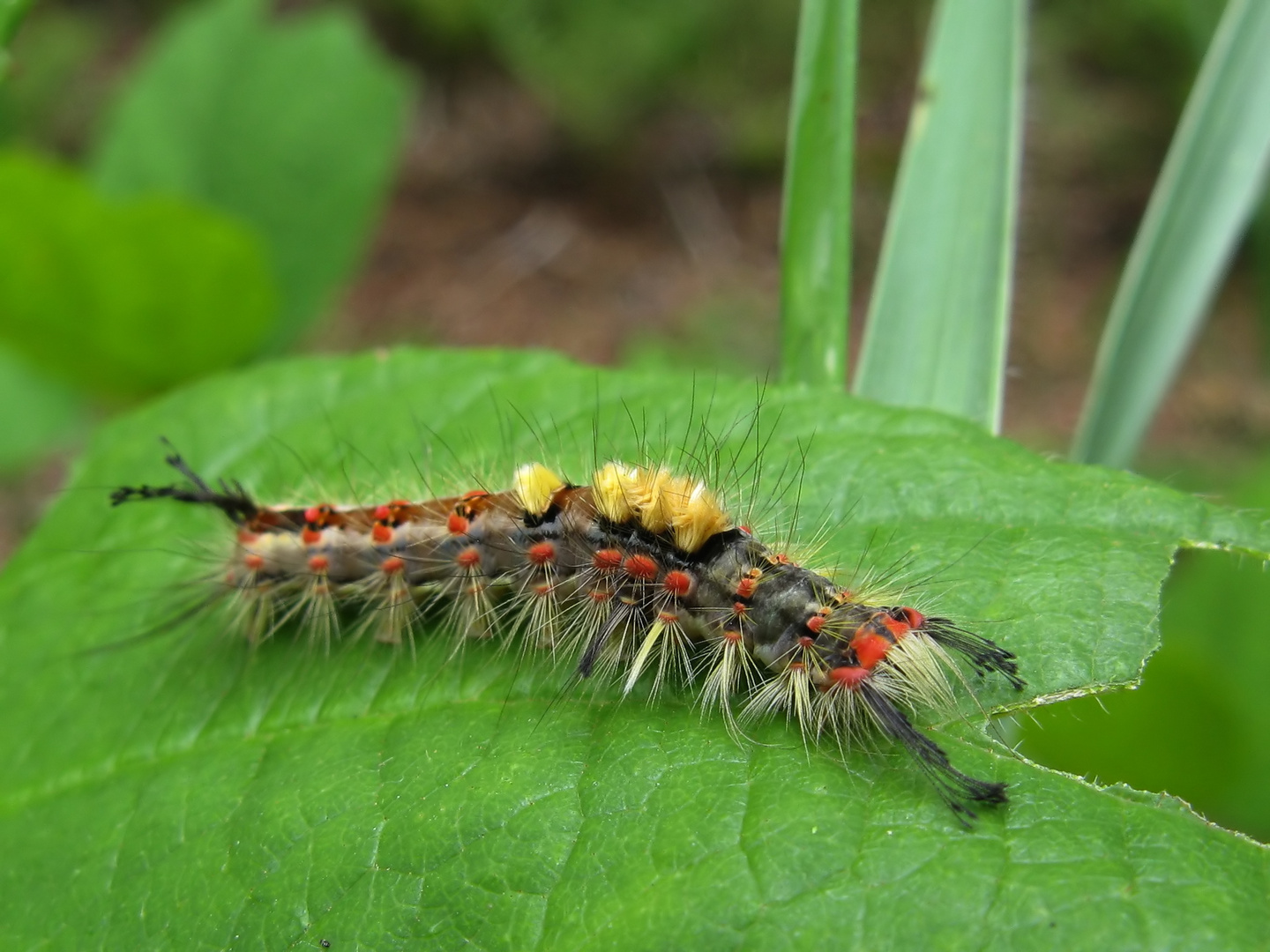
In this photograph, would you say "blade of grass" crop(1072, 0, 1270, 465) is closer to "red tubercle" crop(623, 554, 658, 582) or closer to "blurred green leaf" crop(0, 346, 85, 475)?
"red tubercle" crop(623, 554, 658, 582)

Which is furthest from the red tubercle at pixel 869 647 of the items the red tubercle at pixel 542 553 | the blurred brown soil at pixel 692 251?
the blurred brown soil at pixel 692 251

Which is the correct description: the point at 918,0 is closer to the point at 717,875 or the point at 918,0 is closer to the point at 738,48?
the point at 738,48

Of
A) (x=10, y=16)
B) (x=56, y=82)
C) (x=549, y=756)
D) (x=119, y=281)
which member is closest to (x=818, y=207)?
(x=549, y=756)

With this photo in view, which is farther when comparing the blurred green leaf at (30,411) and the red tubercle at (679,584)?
the blurred green leaf at (30,411)

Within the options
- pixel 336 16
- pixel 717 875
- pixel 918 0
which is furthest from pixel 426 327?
pixel 717 875

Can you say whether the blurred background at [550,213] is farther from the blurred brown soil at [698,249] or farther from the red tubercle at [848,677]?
the red tubercle at [848,677]

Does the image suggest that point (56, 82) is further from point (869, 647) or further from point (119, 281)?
point (869, 647)
